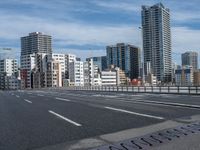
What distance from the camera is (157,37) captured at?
12244 cm

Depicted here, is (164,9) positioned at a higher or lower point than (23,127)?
higher

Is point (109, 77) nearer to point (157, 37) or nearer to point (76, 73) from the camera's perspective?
point (76, 73)

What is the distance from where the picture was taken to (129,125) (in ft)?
40.1

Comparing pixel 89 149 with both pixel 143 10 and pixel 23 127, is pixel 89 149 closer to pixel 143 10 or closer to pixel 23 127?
pixel 23 127

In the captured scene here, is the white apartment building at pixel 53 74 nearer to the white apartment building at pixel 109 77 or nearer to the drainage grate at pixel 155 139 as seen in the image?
the white apartment building at pixel 109 77

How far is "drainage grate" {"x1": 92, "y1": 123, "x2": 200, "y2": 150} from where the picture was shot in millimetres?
8602

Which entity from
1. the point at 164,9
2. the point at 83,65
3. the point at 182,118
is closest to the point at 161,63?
the point at 164,9

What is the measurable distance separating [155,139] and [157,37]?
11534cm

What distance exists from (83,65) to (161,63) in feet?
168

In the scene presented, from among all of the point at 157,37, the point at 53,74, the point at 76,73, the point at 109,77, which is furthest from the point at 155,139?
the point at 109,77

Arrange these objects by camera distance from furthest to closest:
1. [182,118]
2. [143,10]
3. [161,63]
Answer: [161,63] → [143,10] → [182,118]

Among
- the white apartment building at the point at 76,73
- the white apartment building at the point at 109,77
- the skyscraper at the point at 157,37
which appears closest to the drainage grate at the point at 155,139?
the skyscraper at the point at 157,37

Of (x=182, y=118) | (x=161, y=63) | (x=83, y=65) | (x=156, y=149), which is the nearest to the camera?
(x=156, y=149)

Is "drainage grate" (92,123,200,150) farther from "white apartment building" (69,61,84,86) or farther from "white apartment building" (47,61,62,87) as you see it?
"white apartment building" (47,61,62,87)
